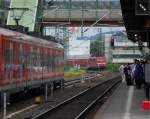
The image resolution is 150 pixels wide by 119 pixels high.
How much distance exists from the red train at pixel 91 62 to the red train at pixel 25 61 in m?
87.3

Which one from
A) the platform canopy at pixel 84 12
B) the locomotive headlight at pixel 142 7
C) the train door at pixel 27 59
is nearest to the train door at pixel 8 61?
the train door at pixel 27 59

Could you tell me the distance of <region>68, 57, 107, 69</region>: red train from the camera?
406 feet

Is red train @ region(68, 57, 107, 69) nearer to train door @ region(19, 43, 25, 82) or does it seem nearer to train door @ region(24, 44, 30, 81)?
train door @ region(24, 44, 30, 81)

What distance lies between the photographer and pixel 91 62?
130125 mm

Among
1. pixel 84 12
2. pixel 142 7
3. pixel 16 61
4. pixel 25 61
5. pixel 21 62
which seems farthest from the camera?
pixel 84 12

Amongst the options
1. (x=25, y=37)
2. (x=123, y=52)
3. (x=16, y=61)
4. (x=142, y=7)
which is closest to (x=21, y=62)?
(x=16, y=61)

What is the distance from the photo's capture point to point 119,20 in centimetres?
7594

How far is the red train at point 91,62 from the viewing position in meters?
124

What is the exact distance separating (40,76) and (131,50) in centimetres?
12332

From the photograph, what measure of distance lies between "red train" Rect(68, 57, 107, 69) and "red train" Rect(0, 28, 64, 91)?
87.3 meters

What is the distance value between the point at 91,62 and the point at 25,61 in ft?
343

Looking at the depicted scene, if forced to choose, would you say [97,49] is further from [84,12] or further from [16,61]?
[16,61]

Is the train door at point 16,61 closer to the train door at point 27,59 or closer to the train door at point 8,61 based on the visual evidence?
the train door at point 8,61

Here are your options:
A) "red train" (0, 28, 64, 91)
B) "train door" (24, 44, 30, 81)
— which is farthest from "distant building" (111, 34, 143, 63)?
"train door" (24, 44, 30, 81)
